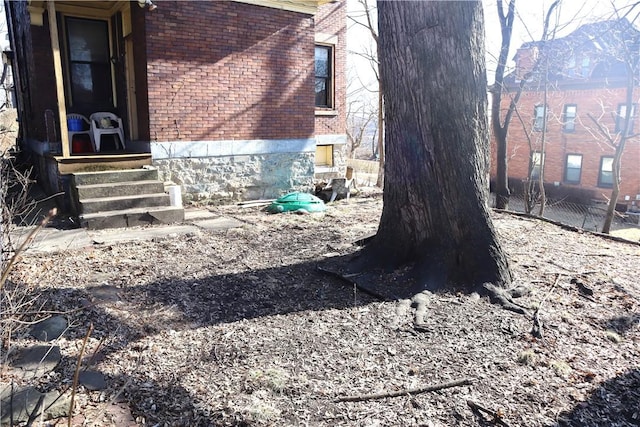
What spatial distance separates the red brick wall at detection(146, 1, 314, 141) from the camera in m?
8.20

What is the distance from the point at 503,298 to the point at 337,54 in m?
10.00

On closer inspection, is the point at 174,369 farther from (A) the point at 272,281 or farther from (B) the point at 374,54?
(B) the point at 374,54

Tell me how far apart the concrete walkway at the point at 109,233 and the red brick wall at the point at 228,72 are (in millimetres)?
2007

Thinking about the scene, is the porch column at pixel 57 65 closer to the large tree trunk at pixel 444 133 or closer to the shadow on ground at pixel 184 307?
the shadow on ground at pixel 184 307

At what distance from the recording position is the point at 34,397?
246cm

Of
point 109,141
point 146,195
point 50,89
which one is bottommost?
point 146,195

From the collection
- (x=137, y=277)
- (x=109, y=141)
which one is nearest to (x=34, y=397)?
(x=137, y=277)

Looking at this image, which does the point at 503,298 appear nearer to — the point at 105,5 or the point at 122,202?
the point at 122,202

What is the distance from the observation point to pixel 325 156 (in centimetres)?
1283

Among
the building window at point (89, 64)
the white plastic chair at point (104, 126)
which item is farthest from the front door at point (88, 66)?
the white plastic chair at point (104, 126)

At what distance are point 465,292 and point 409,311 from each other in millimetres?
644

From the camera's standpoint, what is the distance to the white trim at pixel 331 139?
41.0ft

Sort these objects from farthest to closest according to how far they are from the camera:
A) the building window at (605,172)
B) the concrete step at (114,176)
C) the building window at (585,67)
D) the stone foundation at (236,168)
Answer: the building window at (585,67) < the building window at (605,172) < the stone foundation at (236,168) < the concrete step at (114,176)

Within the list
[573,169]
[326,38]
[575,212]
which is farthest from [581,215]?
[326,38]
